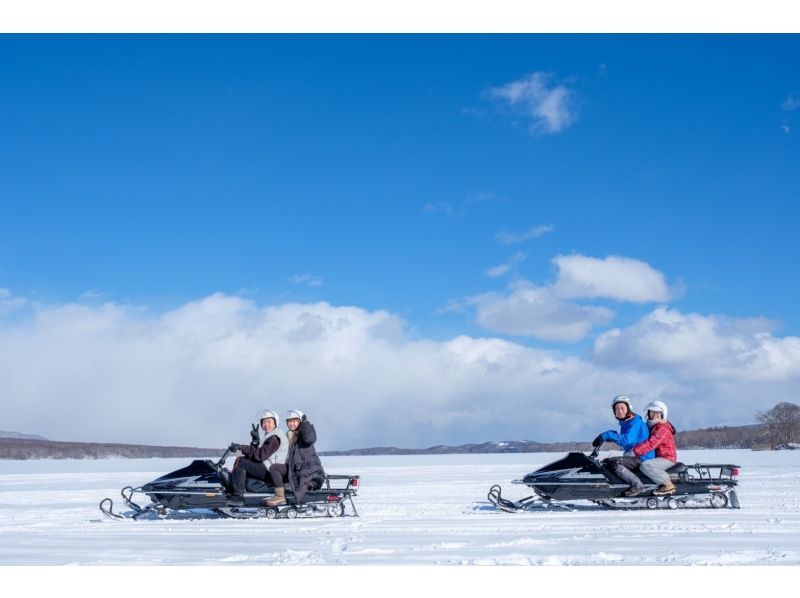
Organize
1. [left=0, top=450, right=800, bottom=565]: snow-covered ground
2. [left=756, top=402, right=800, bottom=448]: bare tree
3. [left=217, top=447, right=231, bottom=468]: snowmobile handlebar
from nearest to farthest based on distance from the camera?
[left=0, top=450, right=800, bottom=565]: snow-covered ground, [left=217, top=447, right=231, bottom=468]: snowmobile handlebar, [left=756, top=402, right=800, bottom=448]: bare tree

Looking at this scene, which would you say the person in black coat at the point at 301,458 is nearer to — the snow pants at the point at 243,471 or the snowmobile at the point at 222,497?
the snowmobile at the point at 222,497

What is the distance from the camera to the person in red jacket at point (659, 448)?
952cm

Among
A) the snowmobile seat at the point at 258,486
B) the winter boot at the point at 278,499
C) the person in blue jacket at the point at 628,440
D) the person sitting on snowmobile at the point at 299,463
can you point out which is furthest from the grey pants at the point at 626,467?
the snowmobile seat at the point at 258,486

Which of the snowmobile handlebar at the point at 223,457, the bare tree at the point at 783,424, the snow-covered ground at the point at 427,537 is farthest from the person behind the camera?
the bare tree at the point at 783,424

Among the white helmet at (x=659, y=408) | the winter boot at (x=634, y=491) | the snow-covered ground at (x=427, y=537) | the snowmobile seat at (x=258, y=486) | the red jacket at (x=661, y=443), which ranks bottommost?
the snow-covered ground at (x=427, y=537)

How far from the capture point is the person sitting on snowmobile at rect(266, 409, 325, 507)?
9523 millimetres

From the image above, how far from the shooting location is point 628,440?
9594mm

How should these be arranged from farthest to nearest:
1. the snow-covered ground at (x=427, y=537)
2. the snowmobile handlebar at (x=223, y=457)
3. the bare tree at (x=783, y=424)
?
1. the bare tree at (x=783, y=424)
2. the snowmobile handlebar at (x=223, y=457)
3. the snow-covered ground at (x=427, y=537)

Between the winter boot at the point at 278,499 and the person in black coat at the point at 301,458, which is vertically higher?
the person in black coat at the point at 301,458

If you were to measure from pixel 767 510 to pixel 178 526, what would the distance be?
6308mm

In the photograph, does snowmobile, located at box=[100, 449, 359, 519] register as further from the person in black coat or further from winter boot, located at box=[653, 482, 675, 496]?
winter boot, located at box=[653, 482, 675, 496]

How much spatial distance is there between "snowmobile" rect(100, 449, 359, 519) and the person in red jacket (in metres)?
3.24

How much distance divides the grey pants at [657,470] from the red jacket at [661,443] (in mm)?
110

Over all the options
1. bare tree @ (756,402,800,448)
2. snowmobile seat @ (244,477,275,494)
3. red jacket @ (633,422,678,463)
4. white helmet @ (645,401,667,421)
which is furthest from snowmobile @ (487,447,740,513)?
bare tree @ (756,402,800,448)
